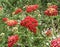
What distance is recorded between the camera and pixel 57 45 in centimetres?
203

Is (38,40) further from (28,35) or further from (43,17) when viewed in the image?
(43,17)

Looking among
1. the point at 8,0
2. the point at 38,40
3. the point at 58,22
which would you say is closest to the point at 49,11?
the point at 38,40

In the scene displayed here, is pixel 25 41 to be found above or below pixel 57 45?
below

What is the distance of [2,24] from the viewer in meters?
3.04

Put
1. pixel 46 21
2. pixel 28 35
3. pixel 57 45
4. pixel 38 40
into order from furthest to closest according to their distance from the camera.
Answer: pixel 46 21 → pixel 38 40 → pixel 28 35 → pixel 57 45

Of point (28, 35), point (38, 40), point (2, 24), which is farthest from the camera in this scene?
point (2, 24)

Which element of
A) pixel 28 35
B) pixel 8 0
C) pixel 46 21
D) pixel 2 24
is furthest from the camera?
pixel 8 0

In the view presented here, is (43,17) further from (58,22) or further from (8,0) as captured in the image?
(8,0)

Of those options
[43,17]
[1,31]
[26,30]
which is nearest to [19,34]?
[26,30]

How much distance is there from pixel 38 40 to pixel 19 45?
20 centimetres

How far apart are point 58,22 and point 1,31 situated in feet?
2.87

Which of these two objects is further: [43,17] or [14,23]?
[43,17]

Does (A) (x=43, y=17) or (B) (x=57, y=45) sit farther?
(A) (x=43, y=17)

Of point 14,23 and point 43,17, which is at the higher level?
point 14,23
